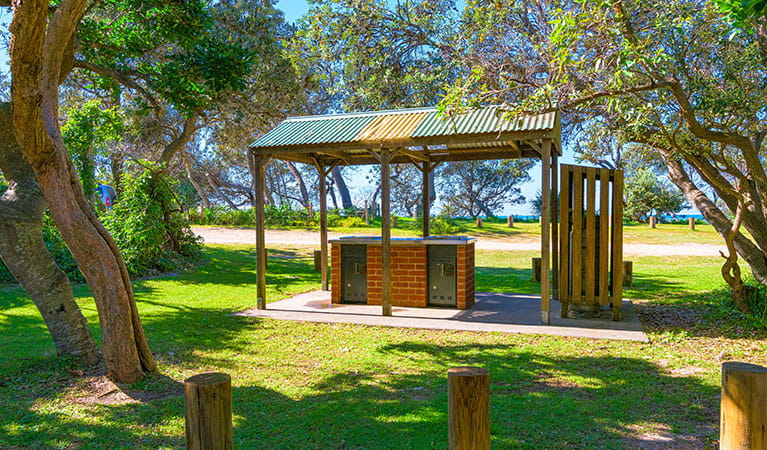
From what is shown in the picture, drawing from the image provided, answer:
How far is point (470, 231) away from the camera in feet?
93.6

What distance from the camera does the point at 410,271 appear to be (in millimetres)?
10234

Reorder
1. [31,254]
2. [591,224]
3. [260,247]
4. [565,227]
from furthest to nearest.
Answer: [260,247]
[565,227]
[591,224]
[31,254]

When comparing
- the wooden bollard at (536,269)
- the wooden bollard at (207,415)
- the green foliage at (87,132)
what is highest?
the green foliage at (87,132)

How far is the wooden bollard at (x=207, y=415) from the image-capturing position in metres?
2.37

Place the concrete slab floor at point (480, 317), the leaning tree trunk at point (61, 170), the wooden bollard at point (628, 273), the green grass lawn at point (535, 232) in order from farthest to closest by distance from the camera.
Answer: the green grass lawn at point (535, 232) → the wooden bollard at point (628, 273) → the concrete slab floor at point (480, 317) → the leaning tree trunk at point (61, 170)

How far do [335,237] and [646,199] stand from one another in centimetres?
2172

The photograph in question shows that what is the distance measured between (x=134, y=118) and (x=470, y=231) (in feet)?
55.3

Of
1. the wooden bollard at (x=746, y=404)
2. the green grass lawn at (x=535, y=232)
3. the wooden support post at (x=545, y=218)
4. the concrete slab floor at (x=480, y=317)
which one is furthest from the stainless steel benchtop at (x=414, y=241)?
the green grass lawn at (x=535, y=232)

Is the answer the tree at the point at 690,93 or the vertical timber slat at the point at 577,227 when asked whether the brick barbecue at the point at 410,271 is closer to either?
the vertical timber slat at the point at 577,227

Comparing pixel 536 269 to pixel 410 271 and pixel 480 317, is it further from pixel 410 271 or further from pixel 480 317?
pixel 480 317

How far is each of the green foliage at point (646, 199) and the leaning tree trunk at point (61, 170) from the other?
33.1 metres

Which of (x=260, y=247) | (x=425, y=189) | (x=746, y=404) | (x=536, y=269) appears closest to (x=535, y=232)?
(x=536, y=269)

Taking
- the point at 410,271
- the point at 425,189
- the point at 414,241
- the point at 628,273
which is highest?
the point at 425,189

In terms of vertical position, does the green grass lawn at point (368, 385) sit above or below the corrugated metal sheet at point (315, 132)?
below
